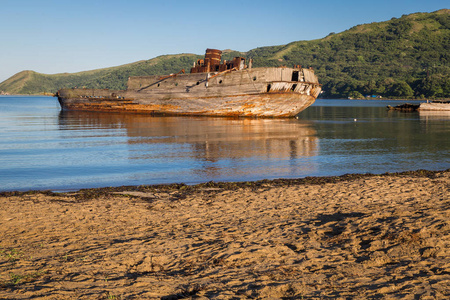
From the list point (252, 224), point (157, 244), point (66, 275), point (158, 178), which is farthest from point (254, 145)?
point (66, 275)

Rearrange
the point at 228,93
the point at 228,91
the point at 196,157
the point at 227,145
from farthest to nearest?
the point at 228,93, the point at 228,91, the point at 227,145, the point at 196,157

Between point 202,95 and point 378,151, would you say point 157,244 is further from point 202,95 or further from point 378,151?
point 202,95

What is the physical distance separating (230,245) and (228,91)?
3571cm

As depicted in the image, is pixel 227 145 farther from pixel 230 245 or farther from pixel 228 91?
pixel 228 91

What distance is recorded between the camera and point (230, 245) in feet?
21.2

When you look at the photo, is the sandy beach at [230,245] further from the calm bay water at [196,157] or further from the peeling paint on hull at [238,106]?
the peeling paint on hull at [238,106]

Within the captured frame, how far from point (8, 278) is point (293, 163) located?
13.0 m

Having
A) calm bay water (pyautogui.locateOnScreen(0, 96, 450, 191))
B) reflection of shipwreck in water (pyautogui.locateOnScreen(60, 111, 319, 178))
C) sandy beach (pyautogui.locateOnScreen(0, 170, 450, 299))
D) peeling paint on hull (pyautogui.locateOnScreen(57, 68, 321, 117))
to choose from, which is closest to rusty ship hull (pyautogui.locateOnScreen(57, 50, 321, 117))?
peeling paint on hull (pyautogui.locateOnScreen(57, 68, 321, 117))

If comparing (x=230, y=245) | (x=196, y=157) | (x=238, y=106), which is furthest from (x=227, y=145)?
(x=238, y=106)

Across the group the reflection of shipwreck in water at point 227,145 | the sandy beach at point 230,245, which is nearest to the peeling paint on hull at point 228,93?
the reflection of shipwreck in water at point 227,145

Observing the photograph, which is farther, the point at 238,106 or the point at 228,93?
the point at 238,106

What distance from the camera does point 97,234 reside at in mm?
7410

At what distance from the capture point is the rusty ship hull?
39.8 meters

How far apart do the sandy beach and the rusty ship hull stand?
2999cm
